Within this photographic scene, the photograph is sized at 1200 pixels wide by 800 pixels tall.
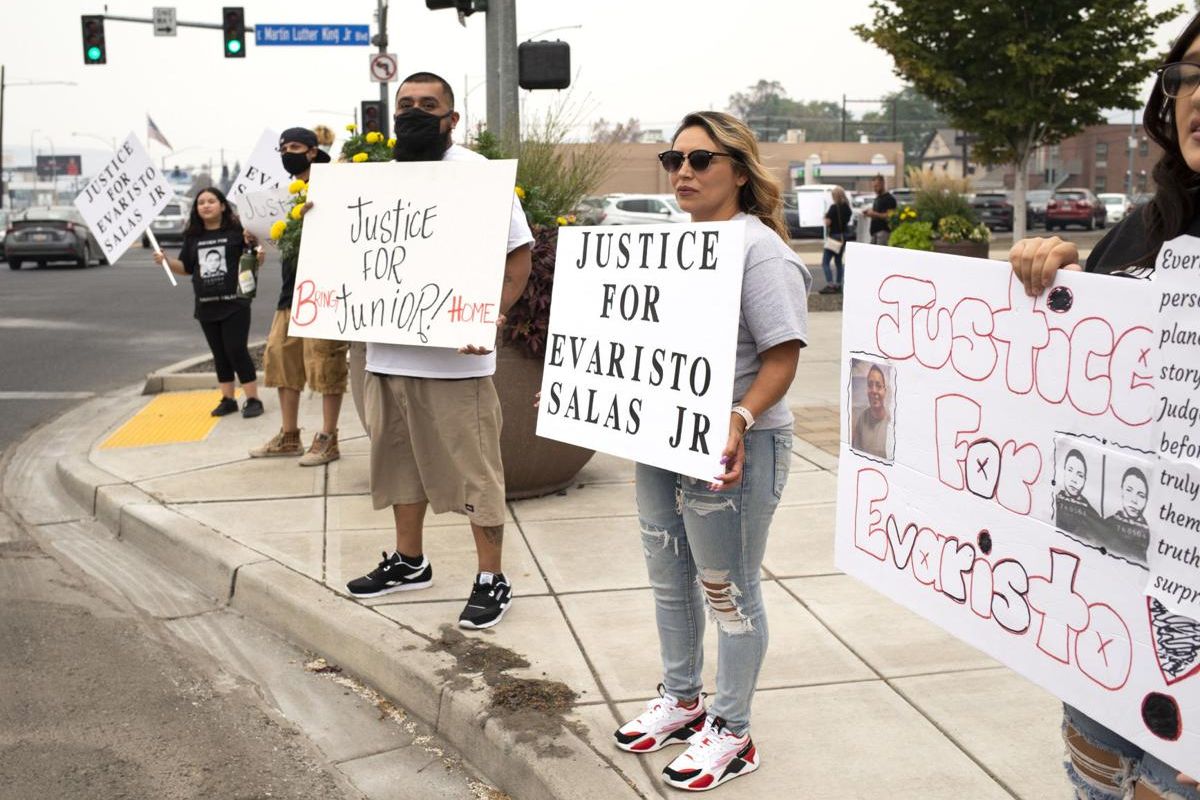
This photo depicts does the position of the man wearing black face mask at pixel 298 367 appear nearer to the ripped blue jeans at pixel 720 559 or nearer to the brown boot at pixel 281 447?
the brown boot at pixel 281 447

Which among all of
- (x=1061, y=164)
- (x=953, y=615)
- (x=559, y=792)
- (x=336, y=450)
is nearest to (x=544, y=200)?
(x=336, y=450)

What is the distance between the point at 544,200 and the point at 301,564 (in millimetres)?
2648

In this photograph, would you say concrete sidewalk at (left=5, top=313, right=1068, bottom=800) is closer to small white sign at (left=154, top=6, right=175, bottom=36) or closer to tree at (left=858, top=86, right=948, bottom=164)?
small white sign at (left=154, top=6, right=175, bottom=36)

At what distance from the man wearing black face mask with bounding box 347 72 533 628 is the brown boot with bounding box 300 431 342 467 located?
8.99ft

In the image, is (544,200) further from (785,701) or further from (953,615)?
(953,615)

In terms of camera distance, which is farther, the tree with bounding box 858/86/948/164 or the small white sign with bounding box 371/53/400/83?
the tree with bounding box 858/86/948/164

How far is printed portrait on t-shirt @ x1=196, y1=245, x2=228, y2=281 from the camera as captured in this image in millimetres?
8914

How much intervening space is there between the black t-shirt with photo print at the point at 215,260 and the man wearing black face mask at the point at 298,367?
50.9 inches

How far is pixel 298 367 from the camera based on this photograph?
772 centimetres

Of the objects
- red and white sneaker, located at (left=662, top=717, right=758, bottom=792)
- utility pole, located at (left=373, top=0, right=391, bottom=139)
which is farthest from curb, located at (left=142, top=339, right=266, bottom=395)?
utility pole, located at (left=373, top=0, right=391, bottom=139)

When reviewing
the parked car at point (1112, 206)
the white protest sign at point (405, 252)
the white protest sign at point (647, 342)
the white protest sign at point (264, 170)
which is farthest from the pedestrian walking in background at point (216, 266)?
the parked car at point (1112, 206)

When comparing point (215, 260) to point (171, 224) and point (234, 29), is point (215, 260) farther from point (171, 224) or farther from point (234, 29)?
point (171, 224)

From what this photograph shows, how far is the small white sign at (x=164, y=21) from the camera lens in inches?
1061

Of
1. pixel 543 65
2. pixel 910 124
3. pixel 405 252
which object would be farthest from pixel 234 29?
pixel 910 124
